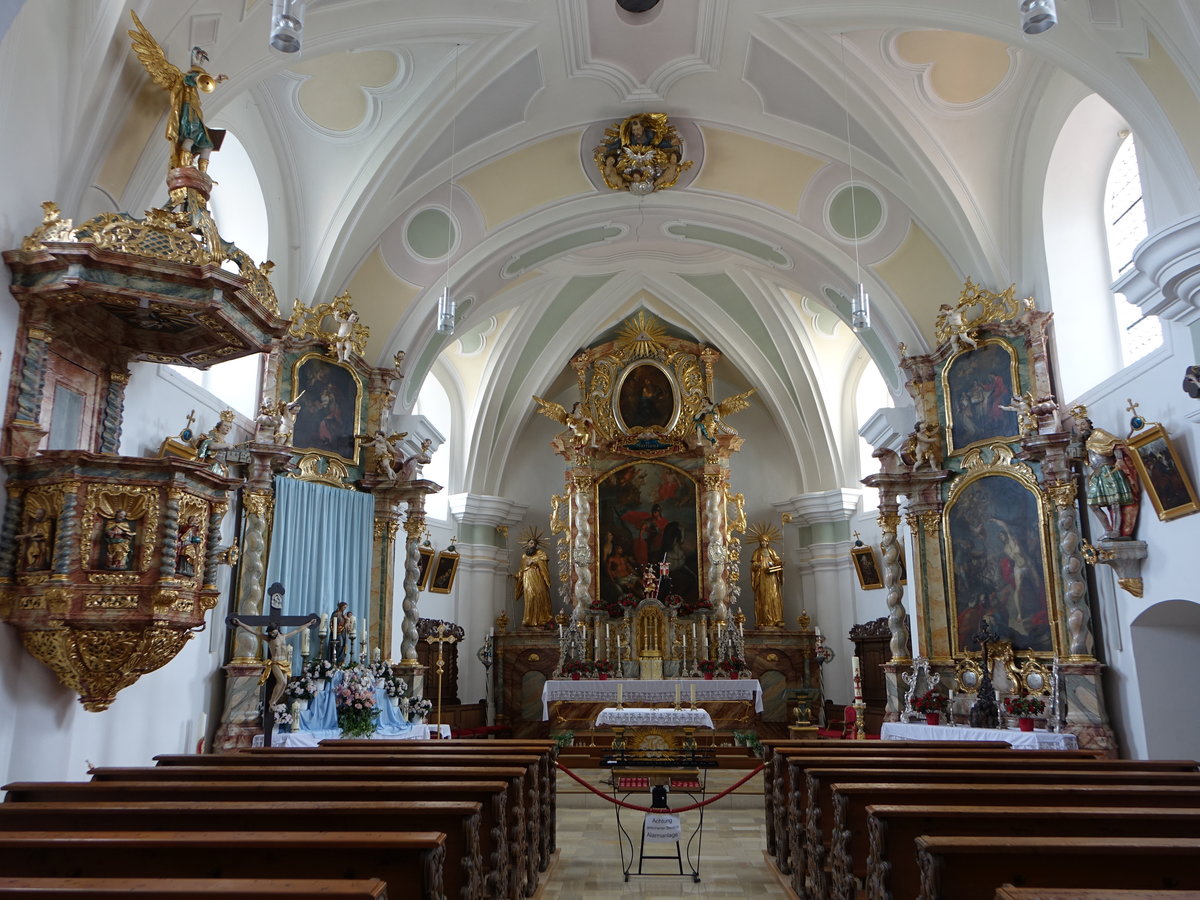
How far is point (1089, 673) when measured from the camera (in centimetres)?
988

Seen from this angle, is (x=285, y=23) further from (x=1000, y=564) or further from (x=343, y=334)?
(x=1000, y=564)

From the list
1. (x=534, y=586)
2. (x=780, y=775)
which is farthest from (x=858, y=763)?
(x=534, y=586)

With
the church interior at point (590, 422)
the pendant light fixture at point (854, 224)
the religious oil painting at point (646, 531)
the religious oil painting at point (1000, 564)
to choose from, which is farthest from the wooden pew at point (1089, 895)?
the religious oil painting at point (646, 531)

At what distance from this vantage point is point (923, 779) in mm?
6008

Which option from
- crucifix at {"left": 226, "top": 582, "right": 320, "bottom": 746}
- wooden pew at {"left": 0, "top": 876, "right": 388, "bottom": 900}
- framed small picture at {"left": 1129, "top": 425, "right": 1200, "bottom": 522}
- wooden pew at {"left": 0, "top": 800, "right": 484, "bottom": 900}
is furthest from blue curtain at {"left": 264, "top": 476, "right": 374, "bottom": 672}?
framed small picture at {"left": 1129, "top": 425, "right": 1200, "bottom": 522}

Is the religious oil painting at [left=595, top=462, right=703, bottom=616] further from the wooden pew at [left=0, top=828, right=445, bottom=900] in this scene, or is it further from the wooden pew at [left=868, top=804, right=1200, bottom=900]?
the wooden pew at [left=0, top=828, right=445, bottom=900]

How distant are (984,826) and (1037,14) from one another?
4.12 metres

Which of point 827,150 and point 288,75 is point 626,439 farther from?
point 288,75

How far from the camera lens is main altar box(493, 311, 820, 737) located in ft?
57.9

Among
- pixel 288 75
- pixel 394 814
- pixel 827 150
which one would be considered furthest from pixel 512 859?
pixel 827 150

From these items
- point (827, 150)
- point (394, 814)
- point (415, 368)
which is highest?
point (827, 150)

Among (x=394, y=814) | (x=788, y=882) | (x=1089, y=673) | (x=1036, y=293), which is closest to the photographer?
(x=394, y=814)

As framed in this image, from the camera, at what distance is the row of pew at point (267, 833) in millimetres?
3516

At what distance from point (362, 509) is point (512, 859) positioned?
24.2ft
